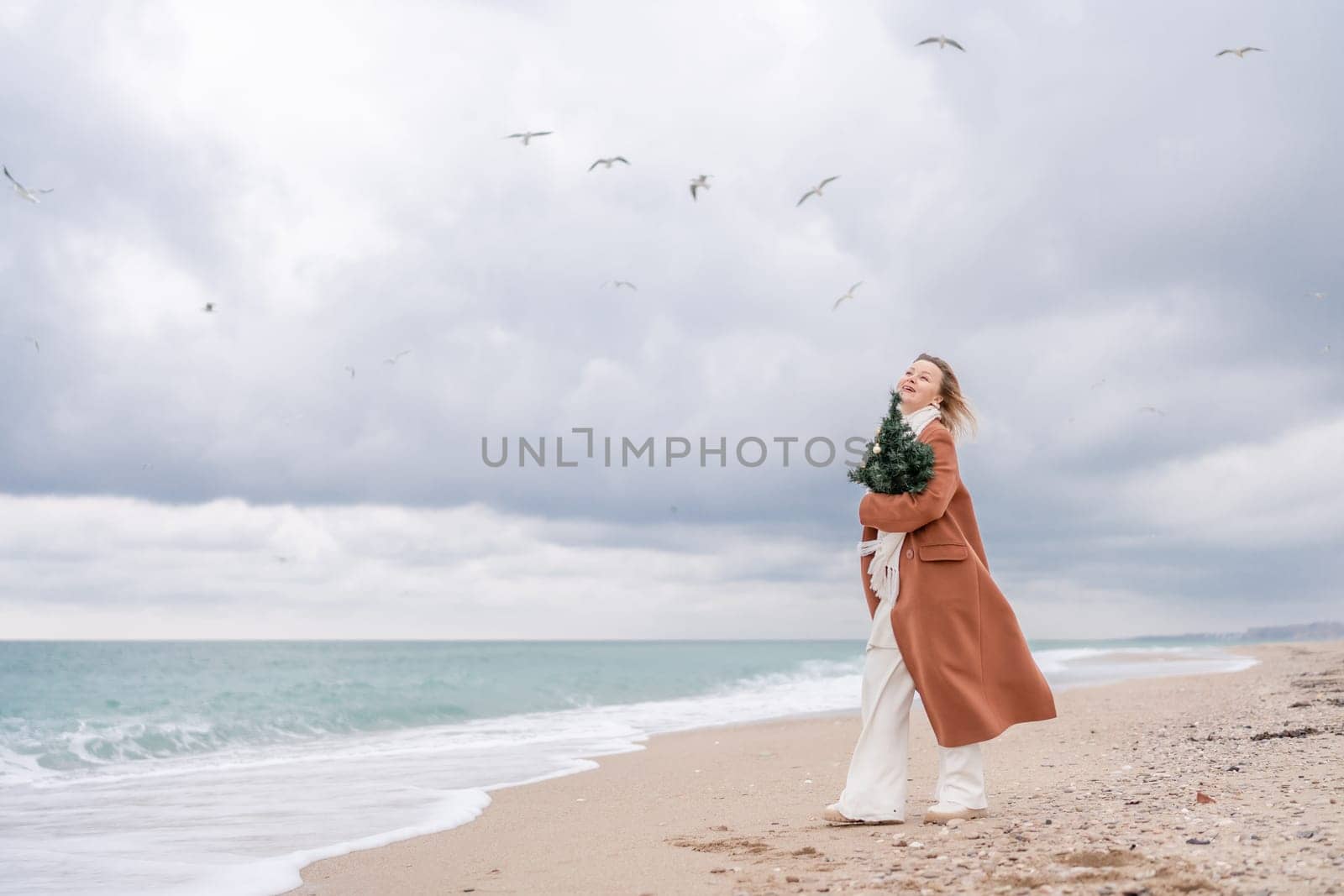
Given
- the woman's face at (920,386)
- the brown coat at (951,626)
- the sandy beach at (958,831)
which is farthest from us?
the woman's face at (920,386)

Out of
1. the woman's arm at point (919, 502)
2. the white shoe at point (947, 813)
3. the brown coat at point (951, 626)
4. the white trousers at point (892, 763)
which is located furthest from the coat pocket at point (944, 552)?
the white shoe at point (947, 813)

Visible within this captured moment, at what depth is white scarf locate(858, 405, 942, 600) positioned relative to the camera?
197 inches

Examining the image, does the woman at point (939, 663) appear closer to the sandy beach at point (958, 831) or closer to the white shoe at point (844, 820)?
the white shoe at point (844, 820)

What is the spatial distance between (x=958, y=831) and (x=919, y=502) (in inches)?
55.5

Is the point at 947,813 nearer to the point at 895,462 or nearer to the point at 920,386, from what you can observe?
the point at 895,462

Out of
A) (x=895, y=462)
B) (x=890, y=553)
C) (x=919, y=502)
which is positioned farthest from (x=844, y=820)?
(x=895, y=462)

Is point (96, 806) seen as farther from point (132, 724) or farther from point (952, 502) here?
point (132, 724)

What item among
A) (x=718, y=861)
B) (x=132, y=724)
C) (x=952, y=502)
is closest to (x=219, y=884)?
(x=718, y=861)

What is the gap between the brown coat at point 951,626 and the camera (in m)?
4.71

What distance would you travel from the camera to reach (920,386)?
518 cm

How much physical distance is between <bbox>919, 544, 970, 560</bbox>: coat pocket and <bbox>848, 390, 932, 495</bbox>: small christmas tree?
0.96ft

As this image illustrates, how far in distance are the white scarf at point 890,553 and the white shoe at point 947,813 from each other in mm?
957

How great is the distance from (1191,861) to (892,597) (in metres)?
1.70

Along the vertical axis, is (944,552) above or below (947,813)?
above
